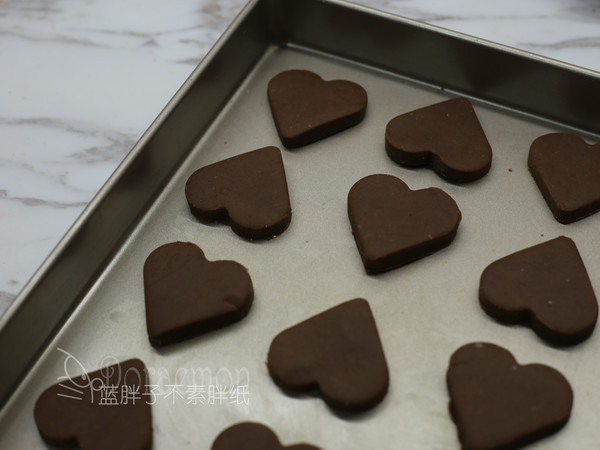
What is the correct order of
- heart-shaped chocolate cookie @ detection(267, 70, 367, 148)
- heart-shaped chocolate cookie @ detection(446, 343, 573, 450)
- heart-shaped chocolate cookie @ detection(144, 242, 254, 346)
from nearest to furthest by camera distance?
heart-shaped chocolate cookie @ detection(446, 343, 573, 450), heart-shaped chocolate cookie @ detection(144, 242, 254, 346), heart-shaped chocolate cookie @ detection(267, 70, 367, 148)

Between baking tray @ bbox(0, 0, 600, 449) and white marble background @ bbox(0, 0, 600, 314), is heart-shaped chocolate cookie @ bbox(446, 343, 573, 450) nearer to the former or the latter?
baking tray @ bbox(0, 0, 600, 449)

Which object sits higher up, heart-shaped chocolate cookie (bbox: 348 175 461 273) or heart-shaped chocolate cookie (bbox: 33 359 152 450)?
heart-shaped chocolate cookie (bbox: 348 175 461 273)

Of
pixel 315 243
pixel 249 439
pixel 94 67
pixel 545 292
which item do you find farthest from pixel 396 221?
pixel 94 67

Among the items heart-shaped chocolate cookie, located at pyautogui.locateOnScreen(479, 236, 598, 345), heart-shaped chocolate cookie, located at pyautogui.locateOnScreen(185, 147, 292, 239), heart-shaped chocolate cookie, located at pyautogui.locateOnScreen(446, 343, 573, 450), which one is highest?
heart-shaped chocolate cookie, located at pyautogui.locateOnScreen(185, 147, 292, 239)

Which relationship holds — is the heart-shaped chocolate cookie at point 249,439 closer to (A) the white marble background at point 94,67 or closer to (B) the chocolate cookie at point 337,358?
(B) the chocolate cookie at point 337,358

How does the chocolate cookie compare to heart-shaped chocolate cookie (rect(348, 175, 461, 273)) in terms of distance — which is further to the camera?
heart-shaped chocolate cookie (rect(348, 175, 461, 273))

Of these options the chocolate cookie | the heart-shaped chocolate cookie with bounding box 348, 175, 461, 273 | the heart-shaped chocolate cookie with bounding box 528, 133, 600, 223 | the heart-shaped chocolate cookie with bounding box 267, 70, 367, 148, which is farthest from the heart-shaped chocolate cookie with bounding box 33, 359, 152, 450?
the heart-shaped chocolate cookie with bounding box 528, 133, 600, 223
